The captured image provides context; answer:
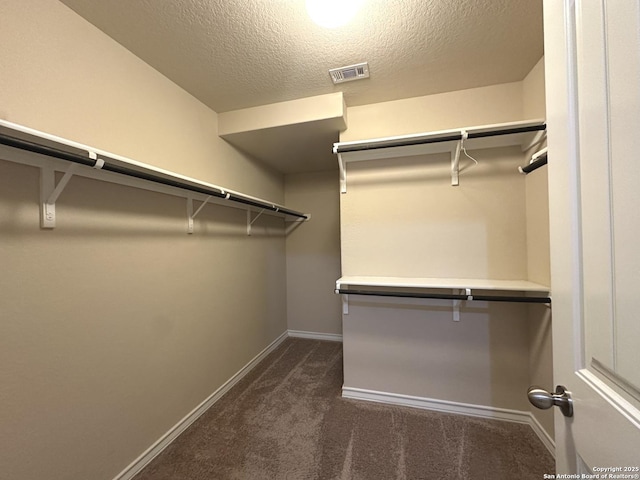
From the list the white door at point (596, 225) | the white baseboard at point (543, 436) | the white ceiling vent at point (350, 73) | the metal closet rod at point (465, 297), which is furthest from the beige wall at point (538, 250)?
the white door at point (596, 225)

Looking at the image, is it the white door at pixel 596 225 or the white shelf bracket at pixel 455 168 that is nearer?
the white door at pixel 596 225

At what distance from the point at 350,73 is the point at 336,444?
8.03 feet

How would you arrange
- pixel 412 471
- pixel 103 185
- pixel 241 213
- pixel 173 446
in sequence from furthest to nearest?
pixel 241 213
pixel 173 446
pixel 412 471
pixel 103 185

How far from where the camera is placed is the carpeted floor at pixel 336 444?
56.9 inches

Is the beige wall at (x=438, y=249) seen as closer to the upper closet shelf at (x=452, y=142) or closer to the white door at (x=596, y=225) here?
the upper closet shelf at (x=452, y=142)

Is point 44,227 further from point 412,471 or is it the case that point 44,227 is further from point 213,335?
point 412,471

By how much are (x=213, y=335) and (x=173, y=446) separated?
28.2 inches

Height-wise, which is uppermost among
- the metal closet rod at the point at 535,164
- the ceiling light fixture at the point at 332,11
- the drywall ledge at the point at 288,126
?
the ceiling light fixture at the point at 332,11

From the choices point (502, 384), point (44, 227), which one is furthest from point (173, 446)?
point (502, 384)

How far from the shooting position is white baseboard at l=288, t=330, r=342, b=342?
334 cm

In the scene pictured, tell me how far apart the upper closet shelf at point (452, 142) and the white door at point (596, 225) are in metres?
1.08

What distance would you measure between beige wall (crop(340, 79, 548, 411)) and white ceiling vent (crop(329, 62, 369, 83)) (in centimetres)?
36

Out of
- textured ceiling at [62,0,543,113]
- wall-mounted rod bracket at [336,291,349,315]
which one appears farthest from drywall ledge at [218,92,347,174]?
wall-mounted rod bracket at [336,291,349,315]

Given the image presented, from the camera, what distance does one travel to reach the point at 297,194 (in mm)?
3506
